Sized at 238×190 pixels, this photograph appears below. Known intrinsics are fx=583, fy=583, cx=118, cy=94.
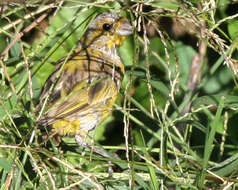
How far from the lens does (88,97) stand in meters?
3.50

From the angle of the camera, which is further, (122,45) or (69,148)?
(122,45)

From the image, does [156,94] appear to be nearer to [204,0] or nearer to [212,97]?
[212,97]

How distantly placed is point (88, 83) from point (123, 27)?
0.39 m

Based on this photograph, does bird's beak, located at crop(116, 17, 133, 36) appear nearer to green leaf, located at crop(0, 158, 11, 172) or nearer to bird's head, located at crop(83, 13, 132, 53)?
bird's head, located at crop(83, 13, 132, 53)

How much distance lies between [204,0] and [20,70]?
45.8 inches

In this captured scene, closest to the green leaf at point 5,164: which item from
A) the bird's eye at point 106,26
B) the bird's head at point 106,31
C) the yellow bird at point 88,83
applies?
the yellow bird at point 88,83

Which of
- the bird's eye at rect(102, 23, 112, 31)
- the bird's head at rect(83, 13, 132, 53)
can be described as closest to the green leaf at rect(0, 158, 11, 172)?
the bird's head at rect(83, 13, 132, 53)

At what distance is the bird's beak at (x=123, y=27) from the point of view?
337 centimetres

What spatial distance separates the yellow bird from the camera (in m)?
3.36

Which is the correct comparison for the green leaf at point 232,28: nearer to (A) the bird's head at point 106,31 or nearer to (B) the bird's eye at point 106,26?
(A) the bird's head at point 106,31

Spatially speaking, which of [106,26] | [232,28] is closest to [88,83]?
[106,26]

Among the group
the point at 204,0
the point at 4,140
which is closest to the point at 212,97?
the point at 204,0

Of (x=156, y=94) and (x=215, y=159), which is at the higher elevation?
(x=156, y=94)

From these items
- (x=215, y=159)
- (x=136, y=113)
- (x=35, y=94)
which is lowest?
(x=215, y=159)
